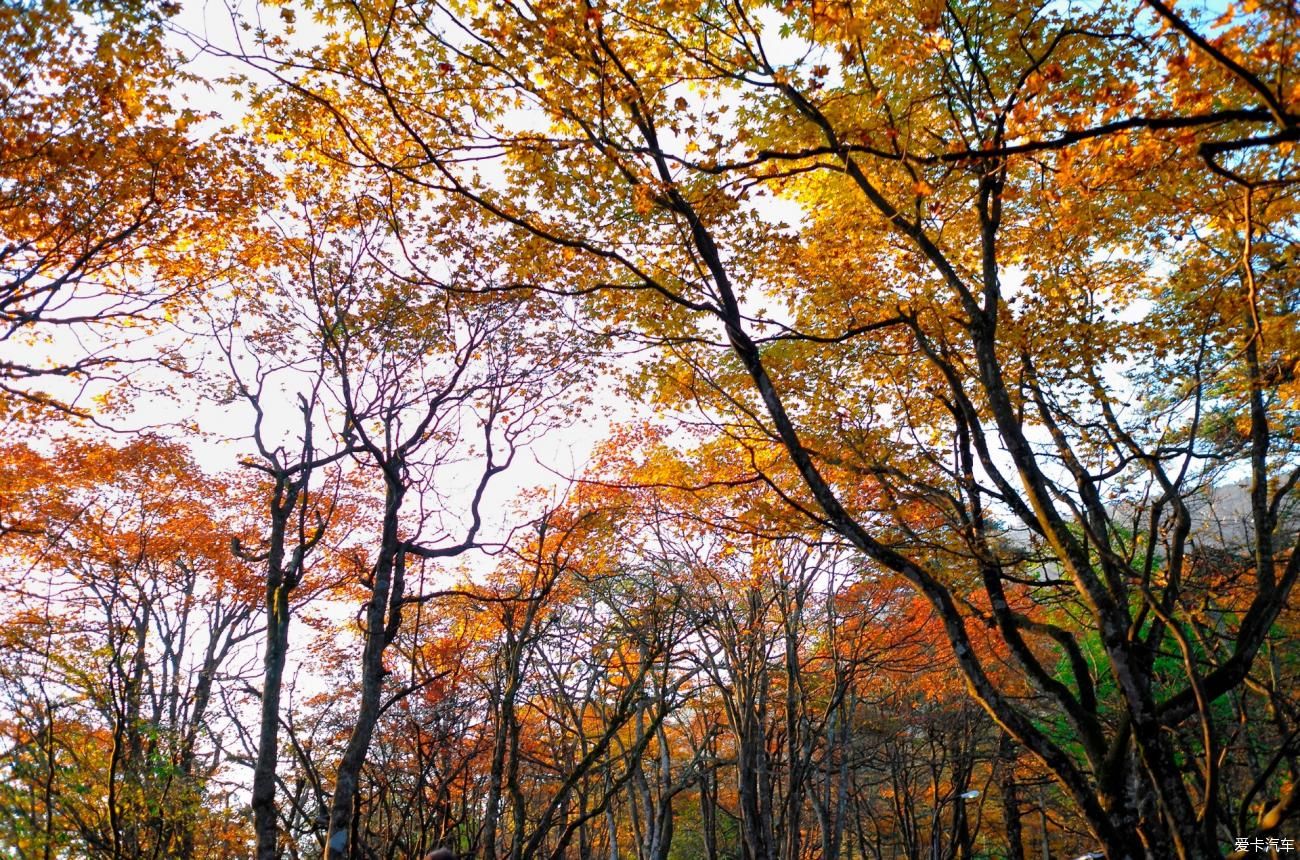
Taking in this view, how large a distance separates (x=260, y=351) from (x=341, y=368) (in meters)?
2.25

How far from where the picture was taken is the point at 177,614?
667 inches

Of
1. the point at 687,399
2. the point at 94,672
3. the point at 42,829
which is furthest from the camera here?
the point at 687,399

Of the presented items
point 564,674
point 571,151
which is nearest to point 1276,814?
point 571,151

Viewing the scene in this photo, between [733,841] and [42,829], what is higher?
[42,829]

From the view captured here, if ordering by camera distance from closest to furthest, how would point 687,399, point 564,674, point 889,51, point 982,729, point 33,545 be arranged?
point 889,51, point 687,399, point 33,545, point 564,674, point 982,729

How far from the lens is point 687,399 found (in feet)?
26.8

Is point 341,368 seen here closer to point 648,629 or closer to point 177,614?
point 648,629

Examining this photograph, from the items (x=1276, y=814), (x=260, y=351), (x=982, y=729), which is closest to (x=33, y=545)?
(x=260, y=351)

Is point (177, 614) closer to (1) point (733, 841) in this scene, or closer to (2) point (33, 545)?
(2) point (33, 545)

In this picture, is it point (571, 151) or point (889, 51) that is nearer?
point (889, 51)

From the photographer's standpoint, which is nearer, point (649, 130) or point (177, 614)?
point (649, 130)

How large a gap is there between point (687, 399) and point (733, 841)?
76.7ft

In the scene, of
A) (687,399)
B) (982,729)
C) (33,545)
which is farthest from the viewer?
(982,729)

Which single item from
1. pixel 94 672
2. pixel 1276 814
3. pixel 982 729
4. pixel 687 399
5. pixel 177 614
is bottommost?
Result: pixel 982 729
